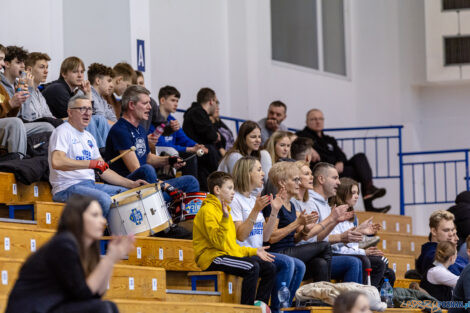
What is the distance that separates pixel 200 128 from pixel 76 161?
3097 millimetres

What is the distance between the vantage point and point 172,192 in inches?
280

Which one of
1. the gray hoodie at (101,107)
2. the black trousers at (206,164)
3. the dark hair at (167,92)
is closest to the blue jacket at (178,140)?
the black trousers at (206,164)

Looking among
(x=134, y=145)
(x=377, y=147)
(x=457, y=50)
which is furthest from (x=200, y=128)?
(x=457, y=50)

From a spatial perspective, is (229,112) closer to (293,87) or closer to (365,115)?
(293,87)

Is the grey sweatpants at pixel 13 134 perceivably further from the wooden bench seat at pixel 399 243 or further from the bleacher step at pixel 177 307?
the wooden bench seat at pixel 399 243

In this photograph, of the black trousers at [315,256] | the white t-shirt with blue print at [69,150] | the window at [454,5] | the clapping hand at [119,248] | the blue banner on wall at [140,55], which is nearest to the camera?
the clapping hand at [119,248]

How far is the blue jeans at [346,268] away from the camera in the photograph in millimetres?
7109

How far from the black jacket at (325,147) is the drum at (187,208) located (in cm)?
361

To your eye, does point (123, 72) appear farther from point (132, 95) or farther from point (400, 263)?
point (400, 263)

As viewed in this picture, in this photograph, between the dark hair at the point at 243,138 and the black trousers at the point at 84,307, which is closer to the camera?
the black trousers at the point at 84,307

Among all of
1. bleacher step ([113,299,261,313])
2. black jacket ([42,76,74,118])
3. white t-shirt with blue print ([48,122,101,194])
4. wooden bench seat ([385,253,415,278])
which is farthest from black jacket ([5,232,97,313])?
wooden bench seat ([385,253,415,278])

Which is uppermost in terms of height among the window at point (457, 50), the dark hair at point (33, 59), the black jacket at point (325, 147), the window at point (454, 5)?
the window at point (454, 5)

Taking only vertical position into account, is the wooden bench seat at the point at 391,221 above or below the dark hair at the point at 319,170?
below

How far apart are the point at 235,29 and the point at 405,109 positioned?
10.2 feet
